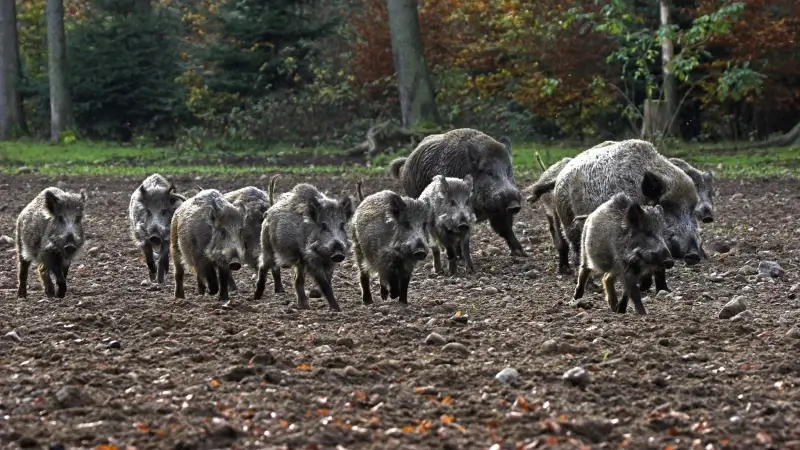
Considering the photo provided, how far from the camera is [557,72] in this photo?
30594mm

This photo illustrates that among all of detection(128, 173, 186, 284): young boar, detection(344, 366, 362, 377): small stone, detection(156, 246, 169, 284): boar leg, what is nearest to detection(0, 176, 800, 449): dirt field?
detection(344, 366, 362, 377): small stone

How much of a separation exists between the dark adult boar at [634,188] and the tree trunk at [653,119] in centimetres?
1422

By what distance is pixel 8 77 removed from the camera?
37.3 metres

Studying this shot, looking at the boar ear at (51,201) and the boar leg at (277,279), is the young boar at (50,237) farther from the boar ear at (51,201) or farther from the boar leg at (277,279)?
the boar leg at (277,279)

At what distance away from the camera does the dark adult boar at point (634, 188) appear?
10391 millimetres

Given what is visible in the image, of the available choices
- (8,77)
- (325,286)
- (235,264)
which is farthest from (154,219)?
(8,77)

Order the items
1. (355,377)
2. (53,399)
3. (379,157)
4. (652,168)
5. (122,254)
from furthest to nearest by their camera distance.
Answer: (379,157)
(122,254)
(652,168)
(355,377)
(53,399)

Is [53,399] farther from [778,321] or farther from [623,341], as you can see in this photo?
[778,321]

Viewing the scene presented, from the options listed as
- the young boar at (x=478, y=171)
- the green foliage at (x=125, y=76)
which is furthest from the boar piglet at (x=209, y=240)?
the green foliage at (x=125, y=76)

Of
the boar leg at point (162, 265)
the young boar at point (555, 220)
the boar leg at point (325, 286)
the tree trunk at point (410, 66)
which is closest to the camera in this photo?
the boar leg at point (325, 286)

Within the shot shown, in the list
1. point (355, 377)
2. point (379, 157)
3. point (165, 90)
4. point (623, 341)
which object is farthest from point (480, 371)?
point (165, 90)

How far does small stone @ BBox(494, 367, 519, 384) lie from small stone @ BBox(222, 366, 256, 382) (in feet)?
3.95

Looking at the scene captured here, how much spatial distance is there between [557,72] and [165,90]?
35.6 ft

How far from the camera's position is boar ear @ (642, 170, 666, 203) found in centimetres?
1060
